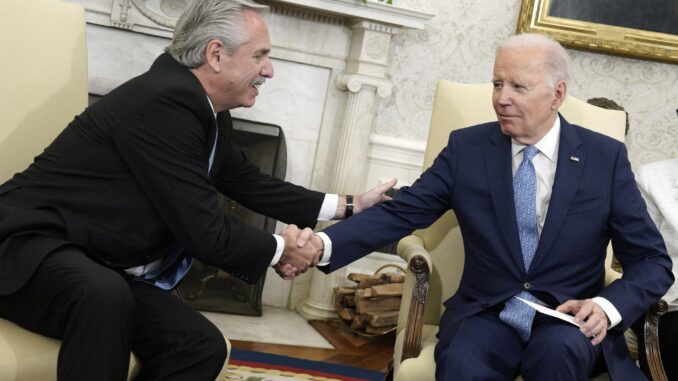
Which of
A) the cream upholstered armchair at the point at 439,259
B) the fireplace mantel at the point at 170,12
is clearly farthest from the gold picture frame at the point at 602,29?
the cream upholstered armchair at the point at 439,259

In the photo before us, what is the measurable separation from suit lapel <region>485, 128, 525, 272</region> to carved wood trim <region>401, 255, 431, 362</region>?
0.89 ft

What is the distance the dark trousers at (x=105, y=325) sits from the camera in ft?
7.01

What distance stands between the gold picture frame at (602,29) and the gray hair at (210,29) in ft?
9.32

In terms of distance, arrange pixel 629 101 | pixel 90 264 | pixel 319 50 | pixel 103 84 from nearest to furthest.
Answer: pixel 90 264, pixel 103 84, pixel 319 50, pixel 629 101

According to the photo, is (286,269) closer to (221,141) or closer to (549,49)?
(221,141)

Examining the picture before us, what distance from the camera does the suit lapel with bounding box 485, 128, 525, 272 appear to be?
2.75 metres

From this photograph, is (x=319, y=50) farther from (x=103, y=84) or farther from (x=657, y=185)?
(x=657, y=185)

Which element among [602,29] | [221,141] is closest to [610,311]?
[221,141]

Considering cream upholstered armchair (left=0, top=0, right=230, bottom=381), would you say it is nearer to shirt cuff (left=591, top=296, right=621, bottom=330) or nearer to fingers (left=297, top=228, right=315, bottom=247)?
fingers (left=297, top=228, right=315, bottom=247)

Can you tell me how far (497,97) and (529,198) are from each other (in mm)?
329

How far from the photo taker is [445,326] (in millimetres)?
2752

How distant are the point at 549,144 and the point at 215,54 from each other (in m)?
1.09

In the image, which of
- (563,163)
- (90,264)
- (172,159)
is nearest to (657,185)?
(563,163)

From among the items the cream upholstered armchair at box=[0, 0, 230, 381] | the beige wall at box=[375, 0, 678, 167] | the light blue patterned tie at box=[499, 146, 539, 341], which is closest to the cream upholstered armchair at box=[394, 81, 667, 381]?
the light blue patterned tie at box=[499, 146, 539, 341]
